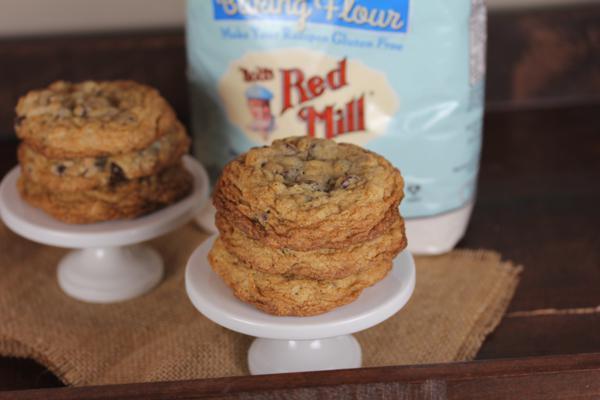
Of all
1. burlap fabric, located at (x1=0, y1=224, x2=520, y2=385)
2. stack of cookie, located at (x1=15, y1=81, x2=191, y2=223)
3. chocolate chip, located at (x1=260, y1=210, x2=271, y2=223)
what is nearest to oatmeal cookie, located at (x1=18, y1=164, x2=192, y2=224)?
stack of cookie, located at (x1=15, y1=81, x2=191, y2=223)

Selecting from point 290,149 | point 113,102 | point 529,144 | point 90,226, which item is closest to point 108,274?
point 90,226

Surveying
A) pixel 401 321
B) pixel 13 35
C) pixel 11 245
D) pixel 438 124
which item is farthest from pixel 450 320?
pixel 13 35

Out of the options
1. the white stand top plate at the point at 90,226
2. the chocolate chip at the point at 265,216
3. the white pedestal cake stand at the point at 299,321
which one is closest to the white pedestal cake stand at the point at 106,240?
the white stand top plate at the point at 90,226

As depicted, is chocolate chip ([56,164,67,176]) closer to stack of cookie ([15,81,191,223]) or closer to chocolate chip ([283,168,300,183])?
stack of cookie ([15,81,191,223])

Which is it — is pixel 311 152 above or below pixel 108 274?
above

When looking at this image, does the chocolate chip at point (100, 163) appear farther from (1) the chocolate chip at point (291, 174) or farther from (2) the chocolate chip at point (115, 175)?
(1) the chocolate chip at point (291, 174)

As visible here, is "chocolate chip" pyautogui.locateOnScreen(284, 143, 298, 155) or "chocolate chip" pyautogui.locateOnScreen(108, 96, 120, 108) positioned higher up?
"chocolate chip" pyautogui.locateOnScreen(284, 143, 298, 155)

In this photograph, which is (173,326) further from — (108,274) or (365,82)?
(365,82)

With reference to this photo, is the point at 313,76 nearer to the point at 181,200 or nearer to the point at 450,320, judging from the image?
Answer: the point at 181,200
